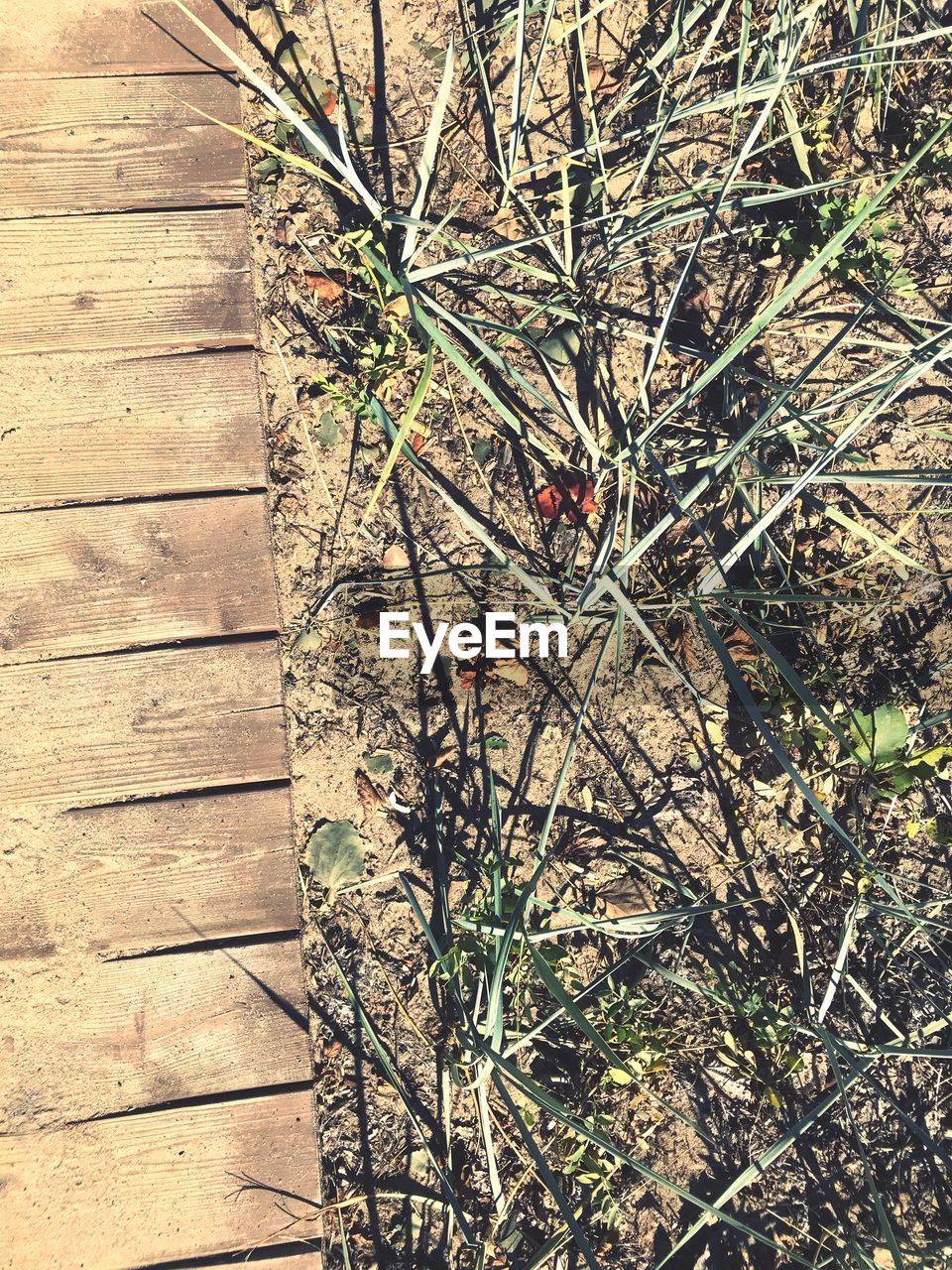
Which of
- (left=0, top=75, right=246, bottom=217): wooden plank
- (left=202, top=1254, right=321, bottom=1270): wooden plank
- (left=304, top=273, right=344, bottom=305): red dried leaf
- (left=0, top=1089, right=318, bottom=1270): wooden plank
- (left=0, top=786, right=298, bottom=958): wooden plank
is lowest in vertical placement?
(left=202, top=1254, right=321, bottom=1270): wooden plank

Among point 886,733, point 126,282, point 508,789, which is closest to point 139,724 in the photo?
point 508,789

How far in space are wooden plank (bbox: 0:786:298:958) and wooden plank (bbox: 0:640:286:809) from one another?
2.1 inches

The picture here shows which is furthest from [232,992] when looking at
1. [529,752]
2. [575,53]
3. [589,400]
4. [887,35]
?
[887,35]

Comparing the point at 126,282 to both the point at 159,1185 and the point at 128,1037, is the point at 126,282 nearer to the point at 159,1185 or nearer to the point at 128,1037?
the point at 128,1037

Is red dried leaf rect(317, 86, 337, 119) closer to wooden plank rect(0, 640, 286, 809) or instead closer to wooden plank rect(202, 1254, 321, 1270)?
wooden plank rect(0, 640, 286, 809)

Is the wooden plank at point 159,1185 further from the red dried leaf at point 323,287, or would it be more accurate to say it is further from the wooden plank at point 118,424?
the red dried leaf at point 323,287

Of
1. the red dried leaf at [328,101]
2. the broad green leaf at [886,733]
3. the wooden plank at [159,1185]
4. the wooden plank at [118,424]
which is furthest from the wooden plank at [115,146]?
the wooden plank at [159,1185]

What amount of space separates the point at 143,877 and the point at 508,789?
0.77 m

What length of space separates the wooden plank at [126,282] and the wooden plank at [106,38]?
1.00 feet

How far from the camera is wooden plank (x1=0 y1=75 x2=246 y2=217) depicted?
67.8 inches

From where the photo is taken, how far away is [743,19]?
1.59m

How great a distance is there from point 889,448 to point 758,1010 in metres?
1.22
